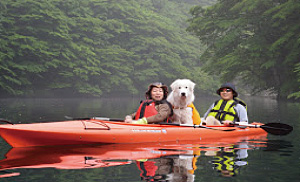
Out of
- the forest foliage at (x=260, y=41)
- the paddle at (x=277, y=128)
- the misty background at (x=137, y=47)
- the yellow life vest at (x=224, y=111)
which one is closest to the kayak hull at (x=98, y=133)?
the yellow life vest at (x=224, y=111)

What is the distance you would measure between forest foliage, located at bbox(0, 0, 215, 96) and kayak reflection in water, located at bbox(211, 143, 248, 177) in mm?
23447

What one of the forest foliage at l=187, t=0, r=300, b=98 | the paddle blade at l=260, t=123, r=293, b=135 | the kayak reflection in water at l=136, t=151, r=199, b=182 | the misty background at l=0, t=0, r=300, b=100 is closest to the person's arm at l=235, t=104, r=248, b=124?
the paddle blade at l=260, t=123, r=293, b=135

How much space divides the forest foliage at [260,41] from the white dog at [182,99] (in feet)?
35.5

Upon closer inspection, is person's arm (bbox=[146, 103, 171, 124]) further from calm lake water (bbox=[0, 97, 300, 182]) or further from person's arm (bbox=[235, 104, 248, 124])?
person's arm (bbox=[235, 104, 248, 124])

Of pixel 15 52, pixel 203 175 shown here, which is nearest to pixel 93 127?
pixel 203 175

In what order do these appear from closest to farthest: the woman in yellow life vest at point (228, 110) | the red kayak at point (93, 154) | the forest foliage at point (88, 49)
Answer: the red kayak at point (93, 154) < the woman in yellow life vest at point (228, 110) < the forest foliage at point (88, 49)

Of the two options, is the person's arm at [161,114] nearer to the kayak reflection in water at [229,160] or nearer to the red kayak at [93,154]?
the red kayak at [93,154]

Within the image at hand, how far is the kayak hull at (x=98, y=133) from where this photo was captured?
6.32m

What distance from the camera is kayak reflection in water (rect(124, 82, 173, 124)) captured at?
24.2 feet

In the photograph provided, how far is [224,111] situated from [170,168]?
4103mm

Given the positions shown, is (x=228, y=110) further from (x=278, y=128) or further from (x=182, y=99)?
(x=182, y=99)

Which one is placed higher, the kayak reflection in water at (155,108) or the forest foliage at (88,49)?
the forest foliage at (88,49)

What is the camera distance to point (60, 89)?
3572 cm

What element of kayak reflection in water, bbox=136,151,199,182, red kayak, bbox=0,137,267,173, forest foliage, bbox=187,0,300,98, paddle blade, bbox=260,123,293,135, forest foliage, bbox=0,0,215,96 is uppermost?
forest foliage, bbox=0,0,215,96
